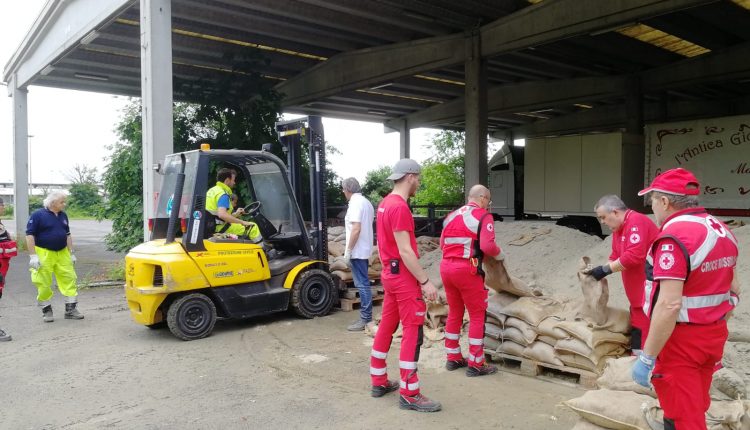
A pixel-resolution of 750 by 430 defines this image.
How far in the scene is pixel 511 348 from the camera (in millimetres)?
5352

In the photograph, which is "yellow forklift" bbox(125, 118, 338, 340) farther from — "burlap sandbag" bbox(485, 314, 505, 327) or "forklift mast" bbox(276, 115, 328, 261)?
"burlap sandbag" bbox(485, 314, 505, 327)

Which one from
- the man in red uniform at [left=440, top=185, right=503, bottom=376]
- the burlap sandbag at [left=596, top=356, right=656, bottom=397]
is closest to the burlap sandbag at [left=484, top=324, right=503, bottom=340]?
the man in red uniform at [left=440, top=185, right=503, bottom=376]

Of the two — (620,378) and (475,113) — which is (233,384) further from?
(475,113)

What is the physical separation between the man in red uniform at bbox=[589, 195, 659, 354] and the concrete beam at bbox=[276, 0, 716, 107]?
7.36 meters

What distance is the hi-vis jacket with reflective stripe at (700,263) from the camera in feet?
8.72

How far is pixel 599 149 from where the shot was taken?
15867 millimetres

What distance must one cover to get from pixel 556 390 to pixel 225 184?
4.46 m

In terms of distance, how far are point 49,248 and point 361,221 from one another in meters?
4.12

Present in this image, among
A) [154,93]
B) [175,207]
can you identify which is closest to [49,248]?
[175,207]

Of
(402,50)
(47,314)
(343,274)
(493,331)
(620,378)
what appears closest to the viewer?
(620,378)

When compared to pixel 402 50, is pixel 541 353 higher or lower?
lower

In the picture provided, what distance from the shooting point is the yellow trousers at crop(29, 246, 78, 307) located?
747 cm

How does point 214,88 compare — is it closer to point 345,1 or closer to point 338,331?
point 345,1

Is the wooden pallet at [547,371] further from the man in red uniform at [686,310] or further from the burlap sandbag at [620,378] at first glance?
the man in red uniform at [686,310]
